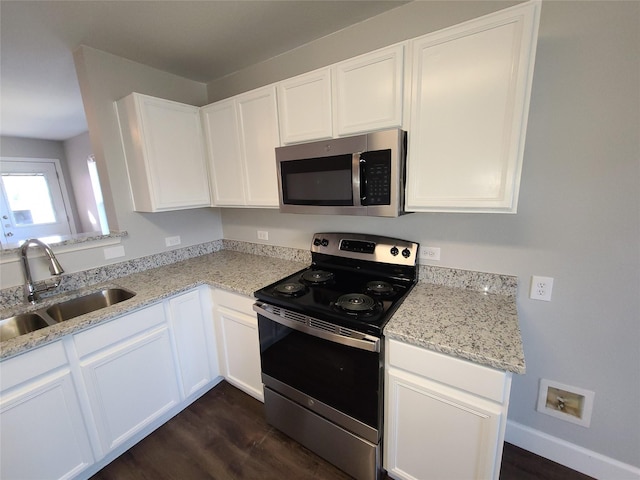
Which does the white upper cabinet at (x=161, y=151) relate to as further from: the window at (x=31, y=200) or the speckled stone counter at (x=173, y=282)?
the window at (x=31, y=200)

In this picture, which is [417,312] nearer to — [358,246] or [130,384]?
[358,246]

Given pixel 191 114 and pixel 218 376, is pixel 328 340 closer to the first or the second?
pixel 218 376

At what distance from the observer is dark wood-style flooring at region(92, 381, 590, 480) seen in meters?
1.47

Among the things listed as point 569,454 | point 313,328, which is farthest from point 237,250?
point 569,454

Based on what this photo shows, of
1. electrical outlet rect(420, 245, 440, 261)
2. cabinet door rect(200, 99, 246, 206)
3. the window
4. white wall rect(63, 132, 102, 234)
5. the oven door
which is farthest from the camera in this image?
white wall rect(63, 132, 102, 234)

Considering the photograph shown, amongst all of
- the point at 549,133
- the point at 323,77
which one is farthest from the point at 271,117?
the point at 549,133

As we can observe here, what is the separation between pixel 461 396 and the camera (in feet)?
3.55

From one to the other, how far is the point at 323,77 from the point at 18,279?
6.93 feet

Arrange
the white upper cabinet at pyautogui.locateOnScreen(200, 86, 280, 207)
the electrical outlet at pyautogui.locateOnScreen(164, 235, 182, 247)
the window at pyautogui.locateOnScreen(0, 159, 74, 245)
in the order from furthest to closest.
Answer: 1. the window at pyautogui.locateOnScreen(0, 159, 74, 245)
2. the electrical outlet at pyautogui.locateOnScreen(164, 235, 182, 247)
3. the white upper cabinet at pyautogui.locateOnScreen(200, 86, 280, 207)

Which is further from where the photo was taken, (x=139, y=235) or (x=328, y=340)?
(x=139, y=235)

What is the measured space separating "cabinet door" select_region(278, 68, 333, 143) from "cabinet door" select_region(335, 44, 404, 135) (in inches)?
2.8

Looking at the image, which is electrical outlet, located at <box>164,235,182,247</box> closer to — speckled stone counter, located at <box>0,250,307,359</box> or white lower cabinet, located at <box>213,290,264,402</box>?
speckled stone counter, located at <box>0,250,307,359</box>

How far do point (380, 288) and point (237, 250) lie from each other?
63.3 inches

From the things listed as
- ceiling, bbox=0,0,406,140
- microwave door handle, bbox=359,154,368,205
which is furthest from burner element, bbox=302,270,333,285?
ceiling, bbox=0,0,406,140
